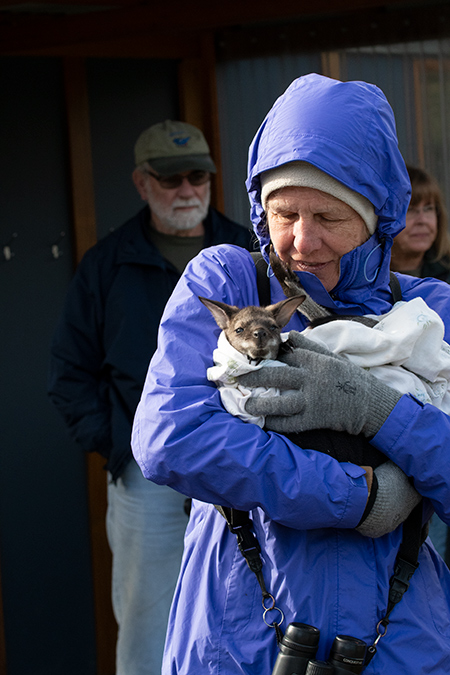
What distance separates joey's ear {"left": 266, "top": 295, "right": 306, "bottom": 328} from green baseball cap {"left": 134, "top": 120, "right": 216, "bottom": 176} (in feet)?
8.36

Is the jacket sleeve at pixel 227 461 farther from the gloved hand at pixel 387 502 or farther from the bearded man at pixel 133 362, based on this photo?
the bearded man at pixel 133 362

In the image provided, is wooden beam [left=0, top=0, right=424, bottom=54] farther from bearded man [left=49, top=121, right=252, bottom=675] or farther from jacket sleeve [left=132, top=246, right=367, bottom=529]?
jacket sleeve [left=132, top=246, right=367, bottom=529]

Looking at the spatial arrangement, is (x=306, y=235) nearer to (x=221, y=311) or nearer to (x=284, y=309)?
(x=284, y=309)

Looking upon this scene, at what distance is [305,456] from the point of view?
5.91ft

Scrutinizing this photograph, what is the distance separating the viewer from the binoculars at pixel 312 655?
1.74 meters

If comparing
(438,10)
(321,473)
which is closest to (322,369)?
(321,473)

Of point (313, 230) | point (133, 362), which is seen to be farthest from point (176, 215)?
point (313, 230)

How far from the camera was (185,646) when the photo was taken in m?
1.93

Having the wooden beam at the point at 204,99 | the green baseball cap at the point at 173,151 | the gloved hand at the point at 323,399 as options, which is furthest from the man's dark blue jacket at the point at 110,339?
the gloved hand at the point at 323,399

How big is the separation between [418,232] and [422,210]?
0.14 metres

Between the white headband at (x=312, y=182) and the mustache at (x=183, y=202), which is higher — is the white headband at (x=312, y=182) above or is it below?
above

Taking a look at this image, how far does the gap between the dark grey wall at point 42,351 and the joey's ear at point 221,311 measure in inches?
114

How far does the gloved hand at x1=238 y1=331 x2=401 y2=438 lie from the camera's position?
1.86 m

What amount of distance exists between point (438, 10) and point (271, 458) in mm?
3672
